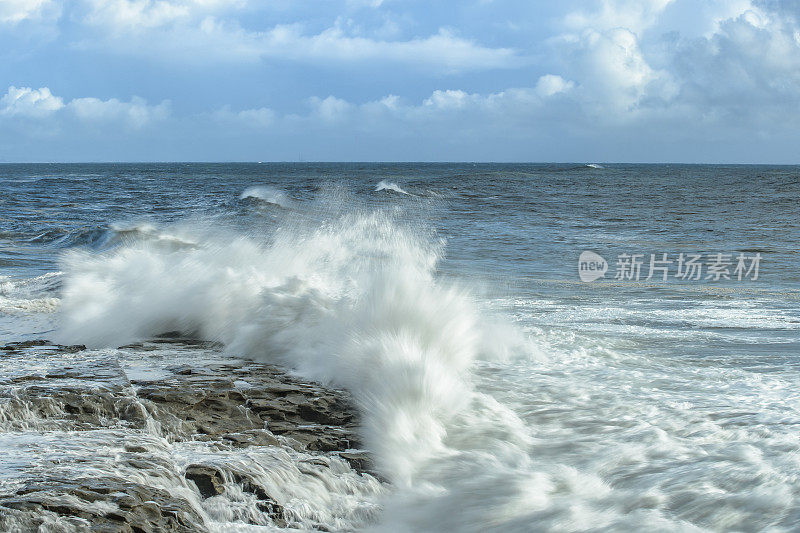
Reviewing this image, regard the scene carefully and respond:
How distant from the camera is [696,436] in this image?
388 cm

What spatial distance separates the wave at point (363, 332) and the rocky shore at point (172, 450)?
9.0 inches

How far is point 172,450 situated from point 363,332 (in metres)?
2.02

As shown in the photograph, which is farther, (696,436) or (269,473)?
(696,436)

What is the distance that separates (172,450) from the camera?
11.1 feet

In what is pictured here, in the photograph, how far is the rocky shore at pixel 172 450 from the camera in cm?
272

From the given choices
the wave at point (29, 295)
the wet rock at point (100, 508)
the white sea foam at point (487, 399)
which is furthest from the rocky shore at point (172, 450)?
the wave at point (29, 295)

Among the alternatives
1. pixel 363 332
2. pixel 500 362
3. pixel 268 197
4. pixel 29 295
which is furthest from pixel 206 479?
pixel 268 197

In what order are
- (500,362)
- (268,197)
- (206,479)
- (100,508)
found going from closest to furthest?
(100,508) < (206,479) < (500,362) < (268,197)

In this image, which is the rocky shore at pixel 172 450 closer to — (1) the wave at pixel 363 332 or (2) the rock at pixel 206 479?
(2) the rock at pixel 206 479

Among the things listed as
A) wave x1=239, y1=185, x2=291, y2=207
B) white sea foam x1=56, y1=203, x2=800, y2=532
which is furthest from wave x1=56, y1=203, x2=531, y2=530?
wave x1=239, y1=185, x2=291, y2=207

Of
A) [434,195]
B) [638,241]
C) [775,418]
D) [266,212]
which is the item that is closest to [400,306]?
[775,418]

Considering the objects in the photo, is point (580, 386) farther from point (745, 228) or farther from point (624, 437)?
point (745, 228)

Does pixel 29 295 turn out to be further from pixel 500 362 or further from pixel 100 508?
pixel 100 508

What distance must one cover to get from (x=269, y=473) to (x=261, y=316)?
295 centimetres
